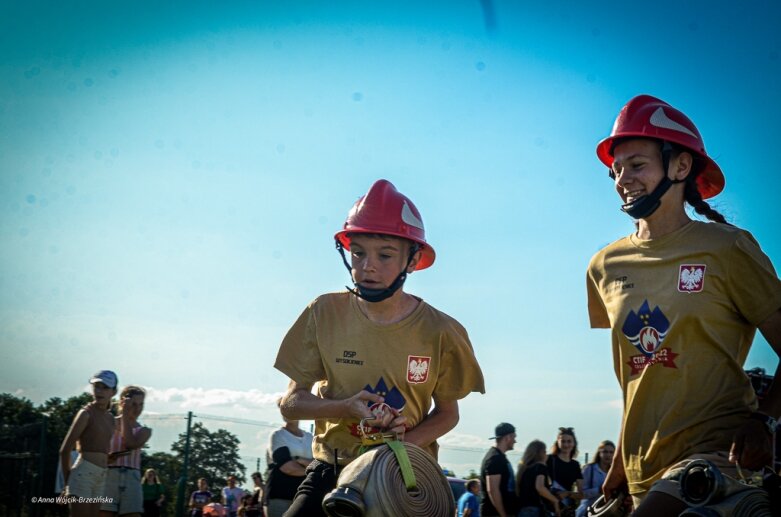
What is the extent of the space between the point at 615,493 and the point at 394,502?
123 cm

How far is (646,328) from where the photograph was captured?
13.0ft

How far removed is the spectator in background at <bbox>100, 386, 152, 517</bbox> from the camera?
32.2 feet

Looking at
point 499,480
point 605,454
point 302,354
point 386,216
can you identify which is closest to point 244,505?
point 499,480

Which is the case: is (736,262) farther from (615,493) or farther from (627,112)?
(615,493)

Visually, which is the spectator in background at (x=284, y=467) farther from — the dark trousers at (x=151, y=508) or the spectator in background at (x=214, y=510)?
the spectator in background at (x=214, y=510)

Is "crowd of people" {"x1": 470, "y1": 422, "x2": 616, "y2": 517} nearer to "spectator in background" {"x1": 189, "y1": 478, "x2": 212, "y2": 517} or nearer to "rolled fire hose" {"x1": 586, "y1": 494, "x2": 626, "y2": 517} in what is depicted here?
"rolled fire hose" {"x1": 586, "y1": 494, "x2": 626, "y2": 517}

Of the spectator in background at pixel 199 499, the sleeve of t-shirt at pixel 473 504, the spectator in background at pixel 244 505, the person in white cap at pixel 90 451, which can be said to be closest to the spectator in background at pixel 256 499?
the spectator in background at pixel 244 505

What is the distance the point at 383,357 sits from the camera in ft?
16.0

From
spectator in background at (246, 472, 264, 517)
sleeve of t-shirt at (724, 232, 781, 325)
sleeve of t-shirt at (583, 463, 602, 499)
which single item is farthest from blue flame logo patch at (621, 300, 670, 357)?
spectator in background at (246, 472, 264, 517)

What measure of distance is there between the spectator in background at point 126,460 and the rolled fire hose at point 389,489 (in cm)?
692

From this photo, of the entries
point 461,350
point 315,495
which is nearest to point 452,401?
point 461,350

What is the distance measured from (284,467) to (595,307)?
5515 mm

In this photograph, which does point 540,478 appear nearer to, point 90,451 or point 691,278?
point 90,451

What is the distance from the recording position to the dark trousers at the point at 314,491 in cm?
445
